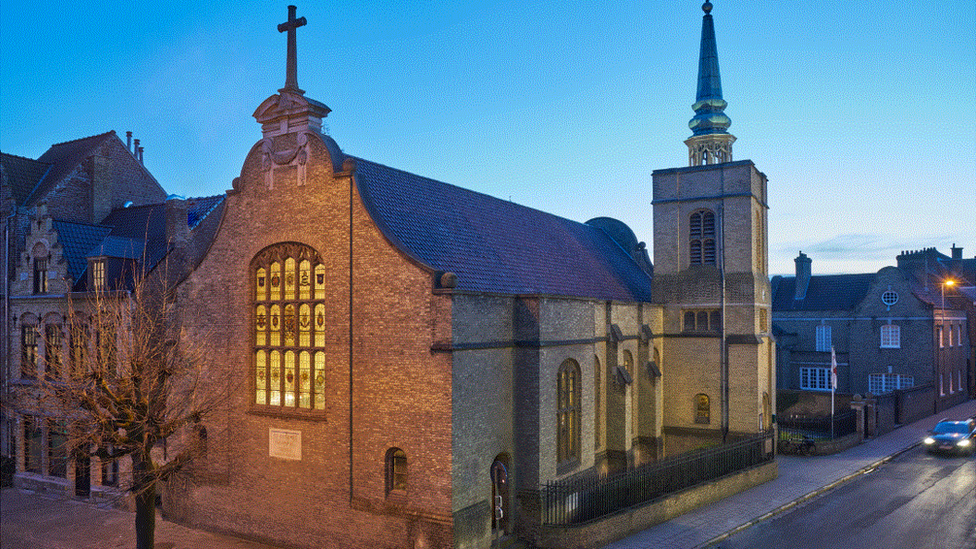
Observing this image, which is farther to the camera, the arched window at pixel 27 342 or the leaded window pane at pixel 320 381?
the arched window at pixel 27 342

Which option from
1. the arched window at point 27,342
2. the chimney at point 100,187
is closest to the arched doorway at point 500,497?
the arched window at point 27,342

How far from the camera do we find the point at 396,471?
675 inches

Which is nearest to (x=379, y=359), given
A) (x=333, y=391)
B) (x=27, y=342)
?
(x=333, y=391)

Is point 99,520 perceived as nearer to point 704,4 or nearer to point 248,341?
point 248,341

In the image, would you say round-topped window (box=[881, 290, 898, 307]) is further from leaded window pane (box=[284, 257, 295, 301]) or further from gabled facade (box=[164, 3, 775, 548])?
leaded window pane (box=[284, 257, 295, 301])

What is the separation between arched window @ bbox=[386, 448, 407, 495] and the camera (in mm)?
16969

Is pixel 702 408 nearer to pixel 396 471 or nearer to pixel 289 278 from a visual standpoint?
pixel 396 471

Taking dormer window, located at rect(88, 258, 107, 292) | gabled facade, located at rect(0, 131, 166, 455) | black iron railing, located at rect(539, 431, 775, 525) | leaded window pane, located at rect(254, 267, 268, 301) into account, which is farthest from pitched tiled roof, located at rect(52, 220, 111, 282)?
black iron railing, located at rect(539, 431, 775, 525)

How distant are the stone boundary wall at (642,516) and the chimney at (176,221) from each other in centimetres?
1805

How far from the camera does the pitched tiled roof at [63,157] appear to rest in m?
29.4

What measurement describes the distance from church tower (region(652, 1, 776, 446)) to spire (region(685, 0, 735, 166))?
0.15 feet

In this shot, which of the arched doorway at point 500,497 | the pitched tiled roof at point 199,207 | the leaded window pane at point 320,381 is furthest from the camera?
the pitched tiled roof at point 199,207

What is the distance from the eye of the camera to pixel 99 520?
21281 millimetres

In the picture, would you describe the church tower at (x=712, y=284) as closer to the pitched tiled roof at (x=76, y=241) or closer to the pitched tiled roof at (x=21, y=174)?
the pitched tiled roof at (x=76, y=241)
